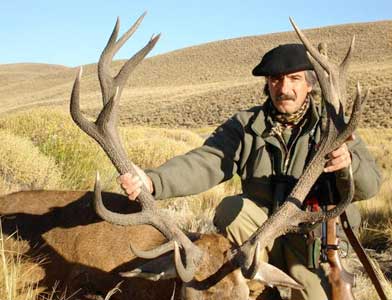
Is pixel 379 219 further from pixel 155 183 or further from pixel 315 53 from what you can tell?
pixel 315 53

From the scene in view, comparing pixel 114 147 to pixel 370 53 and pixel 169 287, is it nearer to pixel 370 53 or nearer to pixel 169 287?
pixel 169 287

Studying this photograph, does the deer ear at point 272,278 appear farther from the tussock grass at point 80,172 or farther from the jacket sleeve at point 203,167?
the tussock grass at point 80,172

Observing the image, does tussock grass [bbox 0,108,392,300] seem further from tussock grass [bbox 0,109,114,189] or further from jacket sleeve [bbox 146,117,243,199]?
jacket sleeve [bbox 146,117,243,199]

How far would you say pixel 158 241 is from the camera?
14.1 feet

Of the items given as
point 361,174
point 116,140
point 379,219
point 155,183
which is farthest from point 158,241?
point 379,219

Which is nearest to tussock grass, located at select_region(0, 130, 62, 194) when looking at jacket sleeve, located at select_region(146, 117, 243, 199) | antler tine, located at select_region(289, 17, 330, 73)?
jacket sleeve, located at select_region(146, 117, 243, 199)

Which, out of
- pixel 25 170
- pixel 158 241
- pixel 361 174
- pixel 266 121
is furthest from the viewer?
pixel 25 170

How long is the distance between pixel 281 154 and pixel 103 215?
1.73 meters

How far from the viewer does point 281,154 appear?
4598mm

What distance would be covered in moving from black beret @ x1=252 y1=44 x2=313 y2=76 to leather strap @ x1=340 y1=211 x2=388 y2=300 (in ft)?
4.07

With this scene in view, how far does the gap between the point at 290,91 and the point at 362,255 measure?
4.68 ft

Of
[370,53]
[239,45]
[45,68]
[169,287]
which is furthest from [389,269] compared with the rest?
[45,68]

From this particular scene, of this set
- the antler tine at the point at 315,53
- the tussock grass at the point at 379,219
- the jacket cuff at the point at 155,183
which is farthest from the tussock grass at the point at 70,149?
the antler tine at the point at 315,53

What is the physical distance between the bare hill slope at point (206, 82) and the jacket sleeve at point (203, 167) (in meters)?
25.4
